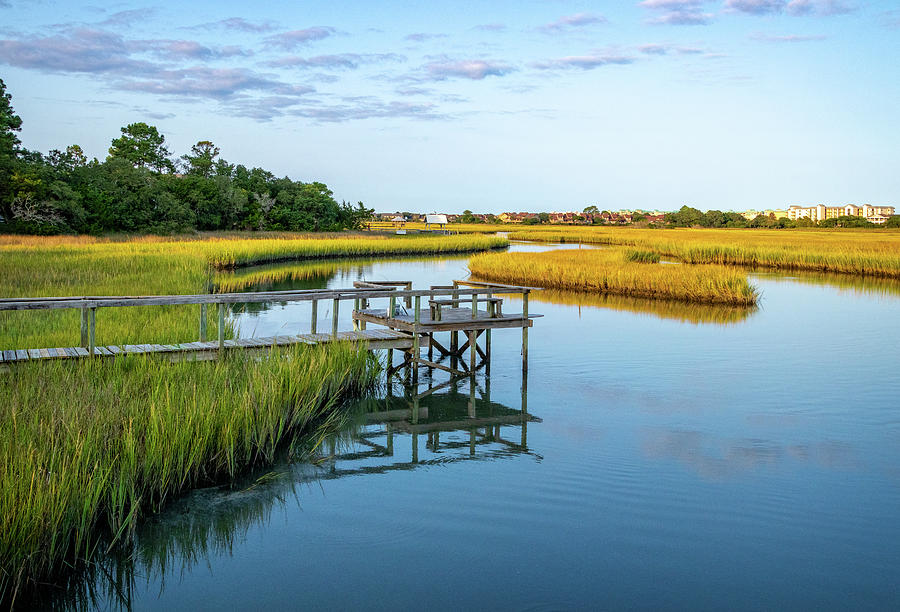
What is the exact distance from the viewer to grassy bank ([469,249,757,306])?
27234mm

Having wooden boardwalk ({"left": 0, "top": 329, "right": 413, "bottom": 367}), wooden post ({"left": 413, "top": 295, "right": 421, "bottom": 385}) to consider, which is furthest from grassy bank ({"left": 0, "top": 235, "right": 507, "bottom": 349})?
wooden post ({"left": 413, "top": 295, "right": 421, "bottom": 385})

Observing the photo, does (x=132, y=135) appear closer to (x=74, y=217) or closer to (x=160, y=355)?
(x=74, y=217)

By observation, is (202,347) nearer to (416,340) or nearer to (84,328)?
(84,328)

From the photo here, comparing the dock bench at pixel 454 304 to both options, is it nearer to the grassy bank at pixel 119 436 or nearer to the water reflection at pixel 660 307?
the grassy bank at pixel 119 436

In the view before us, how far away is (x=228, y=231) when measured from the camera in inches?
2370

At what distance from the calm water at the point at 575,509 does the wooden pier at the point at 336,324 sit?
1.02m

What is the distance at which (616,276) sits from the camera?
30.8 m

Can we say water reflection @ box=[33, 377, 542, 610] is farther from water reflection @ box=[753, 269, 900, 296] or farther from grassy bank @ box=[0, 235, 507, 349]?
water reflection @ box=[753, 269, 900, 296]

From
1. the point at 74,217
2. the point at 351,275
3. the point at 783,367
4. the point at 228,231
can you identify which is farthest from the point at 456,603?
the point at 228,231

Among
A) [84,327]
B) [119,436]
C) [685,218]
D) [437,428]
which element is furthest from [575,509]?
[685,218]

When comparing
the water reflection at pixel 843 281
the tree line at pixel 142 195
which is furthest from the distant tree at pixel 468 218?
the water reflection at pixel 843 281

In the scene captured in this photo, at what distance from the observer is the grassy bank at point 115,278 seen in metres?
12.8

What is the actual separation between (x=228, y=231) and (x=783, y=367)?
166ft

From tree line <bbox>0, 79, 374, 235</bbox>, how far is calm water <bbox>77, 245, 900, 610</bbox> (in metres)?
36.7
